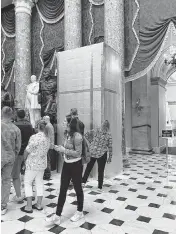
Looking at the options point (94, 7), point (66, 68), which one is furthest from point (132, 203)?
point (94, 7)

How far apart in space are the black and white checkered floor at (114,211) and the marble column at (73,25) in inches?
204

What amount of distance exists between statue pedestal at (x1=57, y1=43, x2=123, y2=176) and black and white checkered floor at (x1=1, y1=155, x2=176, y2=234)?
1.20 meters

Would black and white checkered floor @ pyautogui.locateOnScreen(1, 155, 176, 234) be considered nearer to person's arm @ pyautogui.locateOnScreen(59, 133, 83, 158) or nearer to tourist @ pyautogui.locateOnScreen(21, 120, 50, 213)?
tourist @ pyautogui.locateOnScreen(21, 120, 50, 213)

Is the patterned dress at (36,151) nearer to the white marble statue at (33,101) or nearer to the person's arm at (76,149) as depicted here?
the person's arm at (76,149)

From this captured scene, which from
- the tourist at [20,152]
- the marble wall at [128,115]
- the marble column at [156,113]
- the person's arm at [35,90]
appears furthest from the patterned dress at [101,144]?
the marble column at [156,113]

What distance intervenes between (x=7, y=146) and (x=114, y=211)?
2176 millimetres

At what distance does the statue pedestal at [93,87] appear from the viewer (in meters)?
6.29

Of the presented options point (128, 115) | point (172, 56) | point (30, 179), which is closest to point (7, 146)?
point (30, 179)

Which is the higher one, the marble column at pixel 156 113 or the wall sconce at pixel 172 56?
the wall sconce at pixel 172 56

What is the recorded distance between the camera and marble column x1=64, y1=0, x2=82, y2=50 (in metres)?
8.64

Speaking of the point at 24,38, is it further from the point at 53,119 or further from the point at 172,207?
the point at 172,207

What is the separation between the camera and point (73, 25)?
8688 millimetres

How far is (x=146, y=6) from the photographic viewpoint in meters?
7.61

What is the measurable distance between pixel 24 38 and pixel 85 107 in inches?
231
